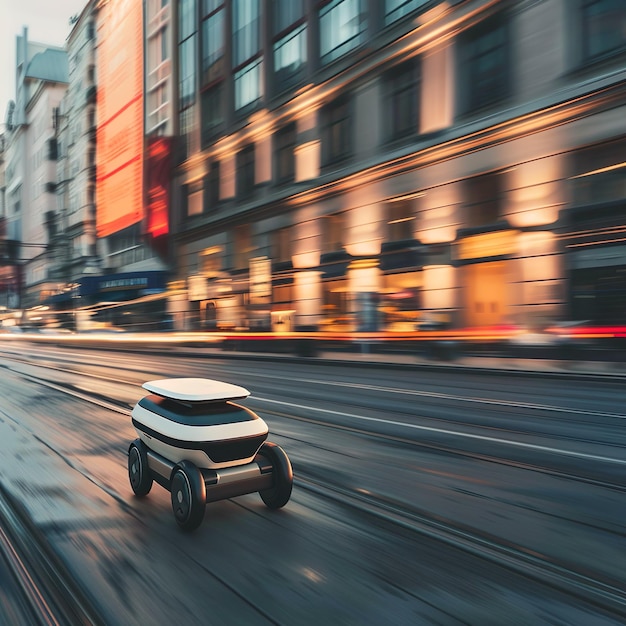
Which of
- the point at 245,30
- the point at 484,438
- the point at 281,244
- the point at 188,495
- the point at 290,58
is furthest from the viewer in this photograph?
the point at 245,30

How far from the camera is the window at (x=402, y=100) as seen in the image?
21531mm

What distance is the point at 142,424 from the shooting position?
12.2 ft

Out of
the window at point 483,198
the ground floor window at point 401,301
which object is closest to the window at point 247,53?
the ground floor window at point 401,301

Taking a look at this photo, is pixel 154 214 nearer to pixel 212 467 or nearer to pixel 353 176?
pixel 353 176

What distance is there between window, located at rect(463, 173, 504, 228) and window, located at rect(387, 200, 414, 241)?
2.53 metres

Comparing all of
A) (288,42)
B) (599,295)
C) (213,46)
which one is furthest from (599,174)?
(213,46)

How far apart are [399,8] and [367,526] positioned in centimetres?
2218

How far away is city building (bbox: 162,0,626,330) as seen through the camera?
1614 centimetres

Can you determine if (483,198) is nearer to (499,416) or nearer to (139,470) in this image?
(499,416)

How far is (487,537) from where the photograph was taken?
328cm

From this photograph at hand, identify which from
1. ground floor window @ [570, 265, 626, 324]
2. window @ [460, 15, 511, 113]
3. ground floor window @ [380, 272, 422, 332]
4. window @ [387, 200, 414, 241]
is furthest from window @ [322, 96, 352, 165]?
ground floor window @ [570, 265, 626, 324]

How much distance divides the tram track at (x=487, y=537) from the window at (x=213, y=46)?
33.3 meters

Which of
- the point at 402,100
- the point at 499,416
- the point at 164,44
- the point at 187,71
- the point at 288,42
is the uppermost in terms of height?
the point at 164,44

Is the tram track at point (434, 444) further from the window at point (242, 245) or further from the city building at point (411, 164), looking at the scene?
the window at point (242, 245)
